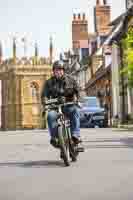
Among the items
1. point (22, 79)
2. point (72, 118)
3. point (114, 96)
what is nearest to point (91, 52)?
point (114, 96)

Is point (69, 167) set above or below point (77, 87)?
below

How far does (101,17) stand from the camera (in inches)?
3676

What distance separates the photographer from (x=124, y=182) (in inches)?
378

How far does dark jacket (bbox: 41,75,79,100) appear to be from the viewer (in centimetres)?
1250

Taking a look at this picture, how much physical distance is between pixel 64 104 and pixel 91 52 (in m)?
85.5

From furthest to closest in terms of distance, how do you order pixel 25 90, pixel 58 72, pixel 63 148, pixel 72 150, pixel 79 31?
pixel 25 90
pixel 79 31
pixel 72 150
pixel 58 72
pixel 63 148

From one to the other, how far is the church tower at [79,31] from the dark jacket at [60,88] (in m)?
93.1

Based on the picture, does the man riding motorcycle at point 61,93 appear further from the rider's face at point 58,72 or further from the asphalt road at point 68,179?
the asphalt road at point 68,179

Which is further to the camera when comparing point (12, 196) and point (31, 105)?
point (31, 105)

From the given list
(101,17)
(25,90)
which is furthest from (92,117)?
(25,90)

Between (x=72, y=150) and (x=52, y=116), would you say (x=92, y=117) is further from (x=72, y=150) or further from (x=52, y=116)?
(x=52, y=116)

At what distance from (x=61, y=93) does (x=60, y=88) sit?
97 millimetres

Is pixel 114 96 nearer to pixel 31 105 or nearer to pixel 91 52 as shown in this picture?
pixel 91 52

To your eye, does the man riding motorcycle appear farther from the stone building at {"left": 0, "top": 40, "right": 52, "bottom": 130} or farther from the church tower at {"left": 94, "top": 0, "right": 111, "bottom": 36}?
the stone building at {"left": 0, "top": 40, "right": 52, "bottom": 130}
